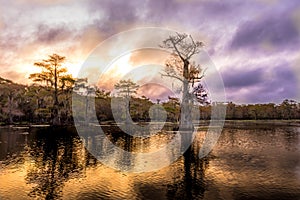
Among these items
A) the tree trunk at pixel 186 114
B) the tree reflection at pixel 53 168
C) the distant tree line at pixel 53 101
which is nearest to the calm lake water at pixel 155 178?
the tree reflection at pixel 53 168

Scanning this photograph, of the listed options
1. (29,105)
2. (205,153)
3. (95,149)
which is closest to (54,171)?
(95,149)

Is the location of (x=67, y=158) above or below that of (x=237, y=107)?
below

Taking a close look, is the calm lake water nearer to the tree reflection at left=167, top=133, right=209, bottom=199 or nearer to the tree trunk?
the tree reflection at left=167, top=133, right=209, bottom=199

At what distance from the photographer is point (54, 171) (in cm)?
1606

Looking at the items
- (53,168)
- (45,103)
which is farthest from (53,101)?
(53,168)

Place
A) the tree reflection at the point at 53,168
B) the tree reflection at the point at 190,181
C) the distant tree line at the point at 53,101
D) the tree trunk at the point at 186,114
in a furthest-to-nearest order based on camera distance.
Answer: the distant tree line at the point at 53,101 → the tree trunk at the point at 186,114 → the tree reflection at the point at 53,168 → the tree reflection at the point at 190,181

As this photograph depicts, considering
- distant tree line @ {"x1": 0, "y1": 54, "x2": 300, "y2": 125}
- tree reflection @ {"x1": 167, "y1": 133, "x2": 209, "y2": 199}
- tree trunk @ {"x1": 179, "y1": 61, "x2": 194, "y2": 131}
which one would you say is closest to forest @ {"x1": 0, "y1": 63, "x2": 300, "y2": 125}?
distant tree line @ {"x1": 0, "y1": 54, "x2": 300, "y2": 125}

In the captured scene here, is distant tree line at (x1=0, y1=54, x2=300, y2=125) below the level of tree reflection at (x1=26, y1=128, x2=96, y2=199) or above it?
above

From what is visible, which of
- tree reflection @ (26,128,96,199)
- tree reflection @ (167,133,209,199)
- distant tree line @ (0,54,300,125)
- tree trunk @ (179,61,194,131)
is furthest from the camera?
distant tree line @ (0,54,300,125)

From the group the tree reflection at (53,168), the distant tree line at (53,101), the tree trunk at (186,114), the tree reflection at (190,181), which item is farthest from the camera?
the distant tree line at (53,101)

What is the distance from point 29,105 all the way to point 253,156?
62.9 meters

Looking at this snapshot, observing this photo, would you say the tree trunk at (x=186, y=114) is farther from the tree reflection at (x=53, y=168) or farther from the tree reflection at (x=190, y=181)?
the tree reflection at (x=190, y=181)

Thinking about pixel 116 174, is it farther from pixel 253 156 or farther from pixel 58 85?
pixel 58 85

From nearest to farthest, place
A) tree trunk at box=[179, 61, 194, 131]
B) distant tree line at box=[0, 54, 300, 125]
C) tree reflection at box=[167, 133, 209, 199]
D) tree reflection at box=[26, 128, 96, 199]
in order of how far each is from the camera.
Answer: tree reflection at box=[167, 133, 209, 199] < tree reflection at box=[26, 128, 96, 199] < tree trunk at box=[179, 61, 194, 131] < distant tree line at box=[0, 54, 300, 125]
